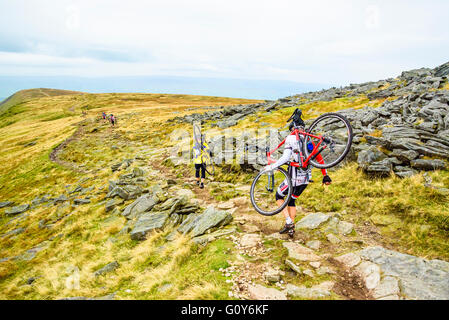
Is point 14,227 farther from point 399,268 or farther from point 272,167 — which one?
point 399,268

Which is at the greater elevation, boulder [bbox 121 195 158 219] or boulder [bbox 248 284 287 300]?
boulder [bbox 248 284 287 300]

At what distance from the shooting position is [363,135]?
46.5ft

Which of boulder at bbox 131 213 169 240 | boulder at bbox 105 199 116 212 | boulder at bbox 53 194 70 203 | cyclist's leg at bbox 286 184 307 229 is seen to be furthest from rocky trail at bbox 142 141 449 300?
boulder at bbox 53 194 70 203

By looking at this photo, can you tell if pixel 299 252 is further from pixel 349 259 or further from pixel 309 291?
pixel 309 291

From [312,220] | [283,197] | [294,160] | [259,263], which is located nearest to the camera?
[259,263]

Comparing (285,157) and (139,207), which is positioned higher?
(285,157)

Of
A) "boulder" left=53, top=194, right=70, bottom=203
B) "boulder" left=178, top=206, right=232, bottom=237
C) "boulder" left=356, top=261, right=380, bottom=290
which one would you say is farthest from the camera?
"boulder" left=53, top=194, right=70, bottom=203

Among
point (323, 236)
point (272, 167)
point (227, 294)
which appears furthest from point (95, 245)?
point (323, 236)

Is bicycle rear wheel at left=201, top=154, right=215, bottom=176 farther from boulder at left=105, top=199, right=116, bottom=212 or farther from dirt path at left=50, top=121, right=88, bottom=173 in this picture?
dirt path at left=50, top=121, right=88, bottom=173

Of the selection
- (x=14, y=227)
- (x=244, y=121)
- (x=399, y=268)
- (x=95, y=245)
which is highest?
(x=244, y=121)

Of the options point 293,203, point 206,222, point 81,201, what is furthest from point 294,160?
point 81,201

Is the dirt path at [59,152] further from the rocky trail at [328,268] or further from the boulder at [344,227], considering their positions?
the boulder at [344,227]

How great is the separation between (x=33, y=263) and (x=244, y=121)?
2637 cm
